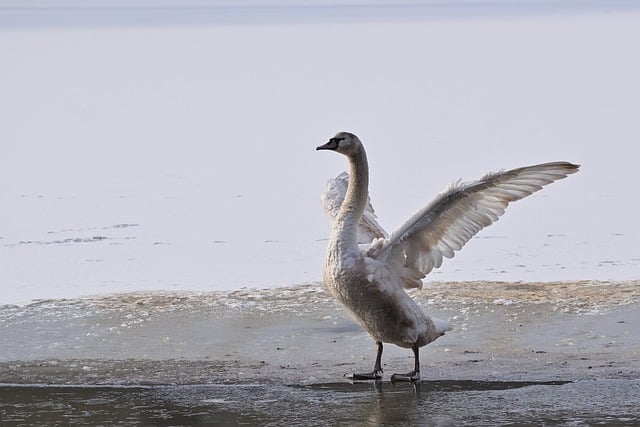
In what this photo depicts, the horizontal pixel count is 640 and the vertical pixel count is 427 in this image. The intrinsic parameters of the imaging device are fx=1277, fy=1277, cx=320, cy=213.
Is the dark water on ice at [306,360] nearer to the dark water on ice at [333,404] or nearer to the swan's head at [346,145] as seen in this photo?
the dark water on ice at [333,404]

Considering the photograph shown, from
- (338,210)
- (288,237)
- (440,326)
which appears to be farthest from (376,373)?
(288,237)

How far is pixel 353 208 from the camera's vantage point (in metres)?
7.84

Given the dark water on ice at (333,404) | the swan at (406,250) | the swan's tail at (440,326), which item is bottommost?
the dark water on ice at (333,404)

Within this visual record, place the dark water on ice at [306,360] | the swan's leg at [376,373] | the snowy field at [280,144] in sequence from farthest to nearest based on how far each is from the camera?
1. the snowy field at [280,144]
2. the swan's leg at [376,373]
3. the dark water on ice at [306,360]

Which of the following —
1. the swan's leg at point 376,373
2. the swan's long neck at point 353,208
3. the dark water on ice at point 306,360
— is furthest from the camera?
the swan's long neck at point 353,208

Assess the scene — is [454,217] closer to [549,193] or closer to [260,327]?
[260,327]

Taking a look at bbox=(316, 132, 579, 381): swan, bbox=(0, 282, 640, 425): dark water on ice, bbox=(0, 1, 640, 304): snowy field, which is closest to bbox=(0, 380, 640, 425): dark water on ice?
bbox=(0, 282, 640, 425): dark water on ice

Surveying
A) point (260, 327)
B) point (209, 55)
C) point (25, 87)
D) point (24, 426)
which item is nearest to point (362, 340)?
point (260, 327)

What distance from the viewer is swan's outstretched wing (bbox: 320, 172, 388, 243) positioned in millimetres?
8852

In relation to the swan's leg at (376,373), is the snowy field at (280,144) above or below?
above

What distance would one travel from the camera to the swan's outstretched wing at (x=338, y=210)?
8.85 m

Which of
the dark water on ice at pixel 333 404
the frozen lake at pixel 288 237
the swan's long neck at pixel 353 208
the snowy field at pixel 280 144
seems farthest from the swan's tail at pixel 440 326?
the snowy field at pixel 280 144

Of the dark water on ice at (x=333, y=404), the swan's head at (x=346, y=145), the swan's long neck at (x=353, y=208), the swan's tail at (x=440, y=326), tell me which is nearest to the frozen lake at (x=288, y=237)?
the dark water on ice at (x=333, y=404)

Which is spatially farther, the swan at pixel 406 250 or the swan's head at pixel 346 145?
the swan's head at pixel 346 145
